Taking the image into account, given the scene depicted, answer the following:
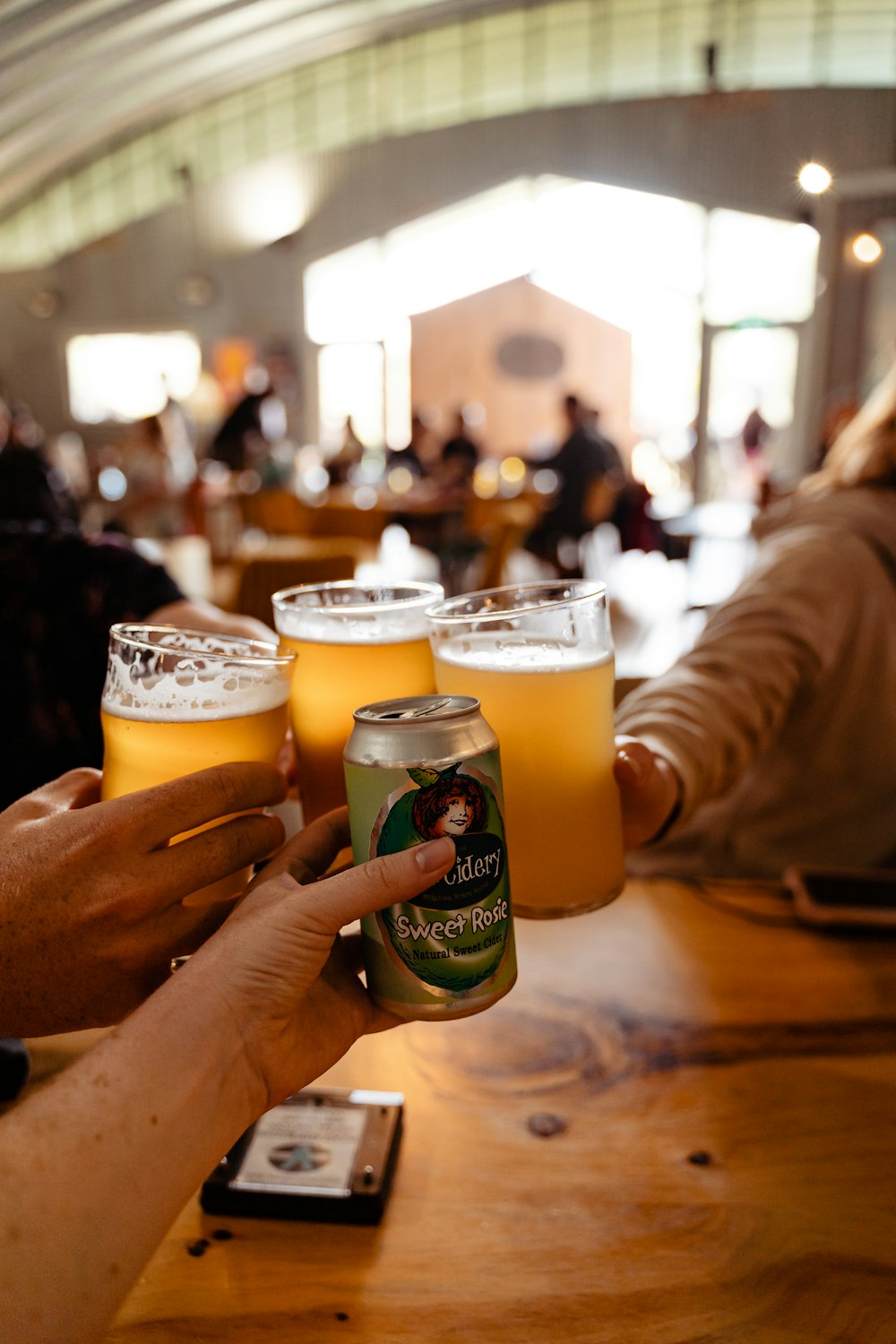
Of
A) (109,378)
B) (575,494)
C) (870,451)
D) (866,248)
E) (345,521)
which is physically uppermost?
(109,378)

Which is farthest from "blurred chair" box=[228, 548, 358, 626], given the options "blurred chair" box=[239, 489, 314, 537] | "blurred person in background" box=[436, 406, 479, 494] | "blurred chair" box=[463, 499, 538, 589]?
"blurred person in background" box=[436, 406, 479, 494]

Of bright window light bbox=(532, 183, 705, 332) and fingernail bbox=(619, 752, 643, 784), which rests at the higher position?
bright window light bbox=(532, 183, 705, 332)

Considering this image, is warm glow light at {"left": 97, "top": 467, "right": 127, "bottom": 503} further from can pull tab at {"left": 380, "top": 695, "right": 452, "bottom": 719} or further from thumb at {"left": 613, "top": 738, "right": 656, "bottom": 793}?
can pull tab at {"left": 380, "top": 695, "right": 452, "bottom": 719}

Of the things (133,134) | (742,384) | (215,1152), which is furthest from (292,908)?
(133,134)

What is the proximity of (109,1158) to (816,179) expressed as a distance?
1.47 m

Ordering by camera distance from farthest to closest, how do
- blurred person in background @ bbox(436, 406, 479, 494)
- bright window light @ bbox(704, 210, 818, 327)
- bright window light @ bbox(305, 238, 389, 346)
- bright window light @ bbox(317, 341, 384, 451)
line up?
bright window light @ bbox(317, 341, 384, 451) < bright window light @ bbox(305, 238, 389, 346) < bright window light @ bbox(704, 210, 818, 327) < blurred person in background @ bbox(436, 406, 479, 494)

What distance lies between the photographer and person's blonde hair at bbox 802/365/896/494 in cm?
173

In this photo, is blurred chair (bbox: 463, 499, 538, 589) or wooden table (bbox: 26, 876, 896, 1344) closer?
wooden table (bbox: 26, 876, 896, 1344)

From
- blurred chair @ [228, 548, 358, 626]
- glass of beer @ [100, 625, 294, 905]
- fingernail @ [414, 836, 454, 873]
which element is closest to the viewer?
fingernail @ [414, 836, 454, 873]

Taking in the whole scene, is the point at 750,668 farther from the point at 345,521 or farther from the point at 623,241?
the point at 623,241

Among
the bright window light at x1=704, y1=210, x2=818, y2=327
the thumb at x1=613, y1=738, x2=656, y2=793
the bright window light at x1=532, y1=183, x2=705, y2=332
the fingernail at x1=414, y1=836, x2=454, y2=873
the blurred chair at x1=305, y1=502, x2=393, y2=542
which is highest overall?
the bright window light at x1=532, y1=183, x2=705, y2=332

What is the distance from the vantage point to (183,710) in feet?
2.83

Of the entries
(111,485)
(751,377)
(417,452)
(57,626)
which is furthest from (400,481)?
(57,626)

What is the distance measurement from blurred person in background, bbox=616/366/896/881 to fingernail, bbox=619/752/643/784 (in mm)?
298
